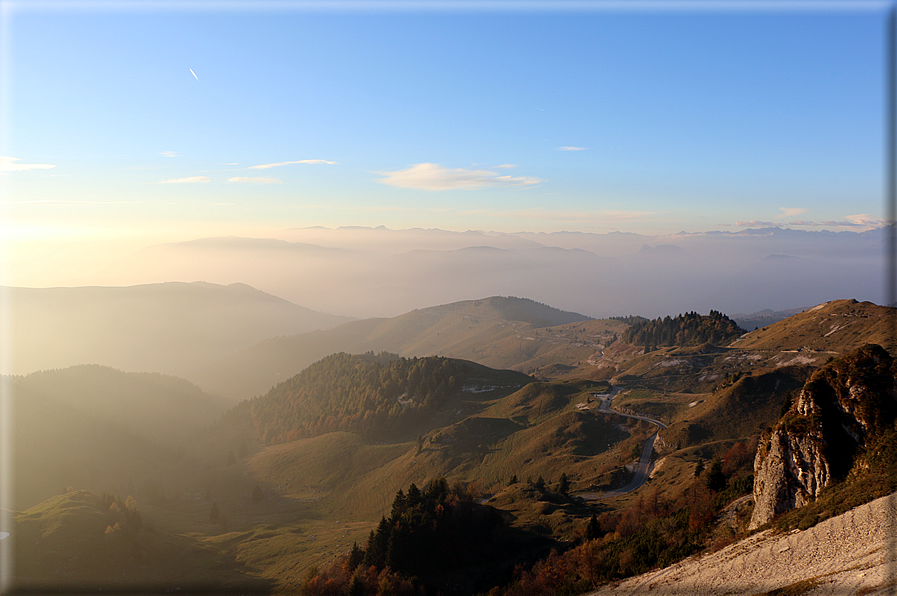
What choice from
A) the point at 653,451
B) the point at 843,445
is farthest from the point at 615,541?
the point at 653,451

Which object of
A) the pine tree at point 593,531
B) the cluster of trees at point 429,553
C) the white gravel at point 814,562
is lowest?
the cluster of trees at point 429,553

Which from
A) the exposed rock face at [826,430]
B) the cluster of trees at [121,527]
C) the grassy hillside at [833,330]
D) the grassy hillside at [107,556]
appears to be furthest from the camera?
the grassy hillside at [833,330]

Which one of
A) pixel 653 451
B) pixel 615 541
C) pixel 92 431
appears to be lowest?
pixel 92 431

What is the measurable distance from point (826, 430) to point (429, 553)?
58428mm

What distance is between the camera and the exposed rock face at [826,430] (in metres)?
42.6

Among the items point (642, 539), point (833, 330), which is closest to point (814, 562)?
point (642, 539)

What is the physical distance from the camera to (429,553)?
75500 mm

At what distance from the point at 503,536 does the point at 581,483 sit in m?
30.4

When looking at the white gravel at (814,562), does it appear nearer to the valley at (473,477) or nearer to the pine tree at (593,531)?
the valley at (473,477)

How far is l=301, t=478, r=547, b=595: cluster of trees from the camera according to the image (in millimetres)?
68250

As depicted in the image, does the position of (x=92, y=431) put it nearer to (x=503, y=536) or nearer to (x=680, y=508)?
(x=503, y=536)

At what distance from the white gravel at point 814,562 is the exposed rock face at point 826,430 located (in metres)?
5.32

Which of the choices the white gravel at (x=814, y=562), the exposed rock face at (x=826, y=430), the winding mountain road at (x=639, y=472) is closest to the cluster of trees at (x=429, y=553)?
the winding mountain road at (x=639, y=472)

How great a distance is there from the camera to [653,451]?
10731 cm
